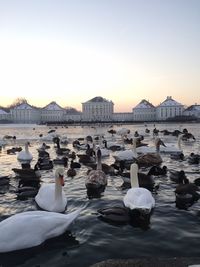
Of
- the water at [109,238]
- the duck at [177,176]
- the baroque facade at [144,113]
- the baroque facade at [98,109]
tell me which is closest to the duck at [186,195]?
the water at [109,238]

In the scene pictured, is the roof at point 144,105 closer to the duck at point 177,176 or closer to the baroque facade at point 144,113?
the baroque facade at point 144,113

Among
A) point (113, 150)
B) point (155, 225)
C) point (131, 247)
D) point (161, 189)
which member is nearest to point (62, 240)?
point (131, 247)

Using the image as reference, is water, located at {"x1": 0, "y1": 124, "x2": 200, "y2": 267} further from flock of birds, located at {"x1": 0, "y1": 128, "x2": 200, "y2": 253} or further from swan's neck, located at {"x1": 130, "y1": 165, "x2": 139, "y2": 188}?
swan's neck, located at {"x1": 130, "y1": 165, "x2": 139, "y2": 188}

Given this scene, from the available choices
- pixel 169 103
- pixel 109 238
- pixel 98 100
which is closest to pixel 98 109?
pixel 98 100

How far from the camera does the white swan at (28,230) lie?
22.2ft

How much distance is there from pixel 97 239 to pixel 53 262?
124cm

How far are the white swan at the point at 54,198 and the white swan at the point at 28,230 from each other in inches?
74.4

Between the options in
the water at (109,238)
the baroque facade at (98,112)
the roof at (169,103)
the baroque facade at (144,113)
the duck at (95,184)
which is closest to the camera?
the water at (109,238)

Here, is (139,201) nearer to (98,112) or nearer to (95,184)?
(95,184)

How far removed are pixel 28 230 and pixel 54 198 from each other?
2521mm

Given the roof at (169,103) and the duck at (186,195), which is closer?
the duck at (186,195)

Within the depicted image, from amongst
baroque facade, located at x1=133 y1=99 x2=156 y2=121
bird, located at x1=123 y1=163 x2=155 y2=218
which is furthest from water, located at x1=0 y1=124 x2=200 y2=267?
baroque facade, located at x1=133 y1=99 x2=156 y2=121

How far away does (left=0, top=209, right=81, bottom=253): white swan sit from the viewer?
6.77 meters

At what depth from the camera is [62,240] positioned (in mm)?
7406
